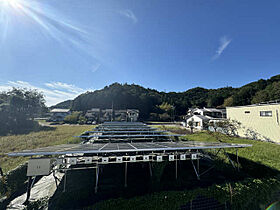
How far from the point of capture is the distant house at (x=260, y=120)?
38.4 feet

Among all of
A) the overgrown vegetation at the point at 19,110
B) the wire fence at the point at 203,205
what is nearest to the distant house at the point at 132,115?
the overgrown vegetation at the point at 19,110

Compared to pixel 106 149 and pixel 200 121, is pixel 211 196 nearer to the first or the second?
pixel 106 149

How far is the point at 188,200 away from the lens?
3211 mm

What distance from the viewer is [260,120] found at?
43.1 ft

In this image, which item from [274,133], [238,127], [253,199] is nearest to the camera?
[253,199]

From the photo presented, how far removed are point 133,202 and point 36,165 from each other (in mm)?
3114

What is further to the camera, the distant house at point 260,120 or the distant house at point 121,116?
the distant house at point 121,116

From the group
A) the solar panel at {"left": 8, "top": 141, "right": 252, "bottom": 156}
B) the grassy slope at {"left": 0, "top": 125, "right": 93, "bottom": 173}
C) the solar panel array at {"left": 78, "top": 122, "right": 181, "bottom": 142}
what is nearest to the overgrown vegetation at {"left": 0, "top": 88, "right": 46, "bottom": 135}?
the grassy slope at {"left": 0, "top": 125, "right": 93, "bottom": 173}

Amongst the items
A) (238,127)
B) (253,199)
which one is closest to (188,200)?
(253,199)

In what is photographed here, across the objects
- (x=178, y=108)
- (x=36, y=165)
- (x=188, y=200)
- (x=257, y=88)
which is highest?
(x=257, y=88)

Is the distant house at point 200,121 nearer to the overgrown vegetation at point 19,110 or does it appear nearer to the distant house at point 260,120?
the distant house at point 260,120

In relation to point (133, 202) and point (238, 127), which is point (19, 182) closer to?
point (133, 202)

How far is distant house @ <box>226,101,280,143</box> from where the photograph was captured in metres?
11.7

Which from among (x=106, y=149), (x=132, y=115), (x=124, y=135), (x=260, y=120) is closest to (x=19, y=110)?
(x=132, y=115)
